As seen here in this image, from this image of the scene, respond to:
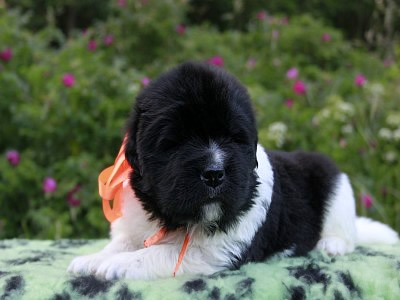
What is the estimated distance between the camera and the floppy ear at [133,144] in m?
3.23

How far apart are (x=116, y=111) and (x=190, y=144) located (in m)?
3.69

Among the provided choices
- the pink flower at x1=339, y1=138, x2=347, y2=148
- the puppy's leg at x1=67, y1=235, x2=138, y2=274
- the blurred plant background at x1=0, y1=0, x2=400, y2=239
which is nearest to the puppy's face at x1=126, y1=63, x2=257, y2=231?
the puppy's leg at x1=67, y1=235, x2=138, y2=274

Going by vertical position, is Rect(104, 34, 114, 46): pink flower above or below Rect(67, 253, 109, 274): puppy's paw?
above

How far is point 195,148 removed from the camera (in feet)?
9.72

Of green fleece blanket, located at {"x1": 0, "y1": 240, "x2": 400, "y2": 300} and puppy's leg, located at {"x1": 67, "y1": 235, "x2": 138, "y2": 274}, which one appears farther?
puppy's leg, located at {"x1": 67, "y1": 235, "x2": 138, "y2": 274}

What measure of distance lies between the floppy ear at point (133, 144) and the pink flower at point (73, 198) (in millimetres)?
2818

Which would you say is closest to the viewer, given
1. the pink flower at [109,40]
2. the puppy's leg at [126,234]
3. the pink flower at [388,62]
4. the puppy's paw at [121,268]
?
the puppy's paw at [121,268]

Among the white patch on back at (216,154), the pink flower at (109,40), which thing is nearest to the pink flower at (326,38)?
the pink flower at (109,40)

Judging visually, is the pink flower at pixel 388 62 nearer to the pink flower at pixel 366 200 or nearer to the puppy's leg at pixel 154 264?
the pink flower at pixel 366 200

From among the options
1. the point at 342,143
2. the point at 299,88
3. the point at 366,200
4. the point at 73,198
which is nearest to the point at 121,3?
the point at 299,88

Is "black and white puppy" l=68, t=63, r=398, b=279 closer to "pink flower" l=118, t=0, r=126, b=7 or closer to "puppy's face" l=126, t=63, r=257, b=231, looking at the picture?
"puppy's face" l=126, t=63, r=257, b=231

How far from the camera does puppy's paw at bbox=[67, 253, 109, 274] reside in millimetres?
3296

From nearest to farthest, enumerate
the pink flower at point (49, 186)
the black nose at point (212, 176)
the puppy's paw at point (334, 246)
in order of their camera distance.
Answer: the black nose at point (212, 176), the puppy's paw at point (334, 246), the pink flower at point (49, 186)

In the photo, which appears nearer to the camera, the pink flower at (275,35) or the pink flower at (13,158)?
the pink flower at (13,158)
